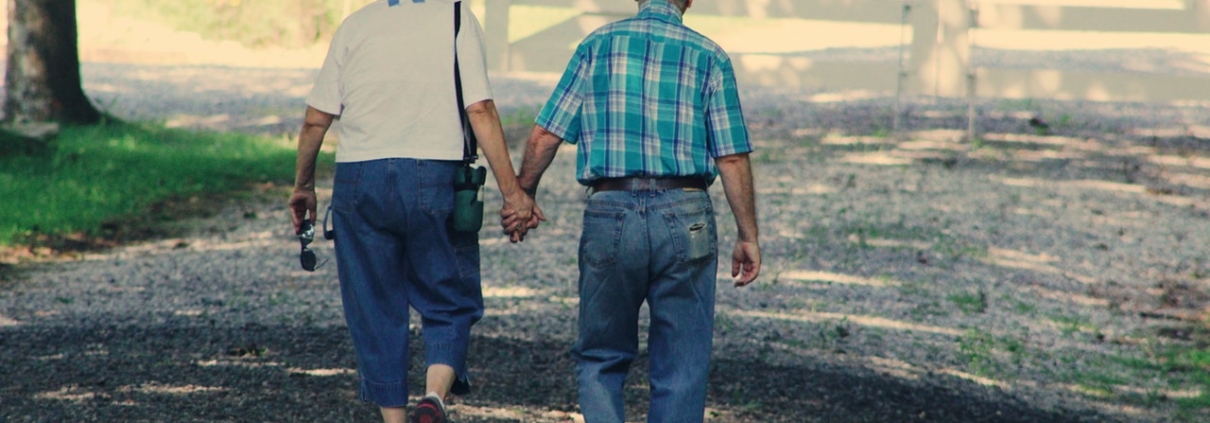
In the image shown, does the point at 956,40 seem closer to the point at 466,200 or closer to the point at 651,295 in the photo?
the point at 466,200

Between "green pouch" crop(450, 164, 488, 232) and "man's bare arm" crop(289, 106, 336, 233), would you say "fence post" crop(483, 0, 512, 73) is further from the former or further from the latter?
"green pouch" crop(450, 164, 488, 232)

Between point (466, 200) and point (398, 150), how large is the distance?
254mm

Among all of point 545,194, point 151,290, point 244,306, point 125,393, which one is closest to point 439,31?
point 125,393

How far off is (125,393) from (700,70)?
8.57 ft

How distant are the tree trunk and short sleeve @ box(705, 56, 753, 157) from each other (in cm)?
1084

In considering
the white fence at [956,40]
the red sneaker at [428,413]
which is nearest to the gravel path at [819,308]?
the red sneaker at [428,413]

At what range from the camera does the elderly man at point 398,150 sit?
438cm

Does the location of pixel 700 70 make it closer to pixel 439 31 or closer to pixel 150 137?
pixel 439 31

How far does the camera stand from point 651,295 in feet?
13.7

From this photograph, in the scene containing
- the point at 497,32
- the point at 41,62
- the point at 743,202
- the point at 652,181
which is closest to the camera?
the point at 652,181

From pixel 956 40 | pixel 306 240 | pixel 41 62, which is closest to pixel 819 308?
pixel 306 240

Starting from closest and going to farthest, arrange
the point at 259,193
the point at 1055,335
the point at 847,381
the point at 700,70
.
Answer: the point at 700,70, the point at 847,381, the point at 1055,335, the point at 259,193

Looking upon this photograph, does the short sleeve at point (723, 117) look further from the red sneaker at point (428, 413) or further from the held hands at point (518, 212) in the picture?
the red sneaker at point (428, 413)

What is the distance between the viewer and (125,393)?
5348 millimetres
